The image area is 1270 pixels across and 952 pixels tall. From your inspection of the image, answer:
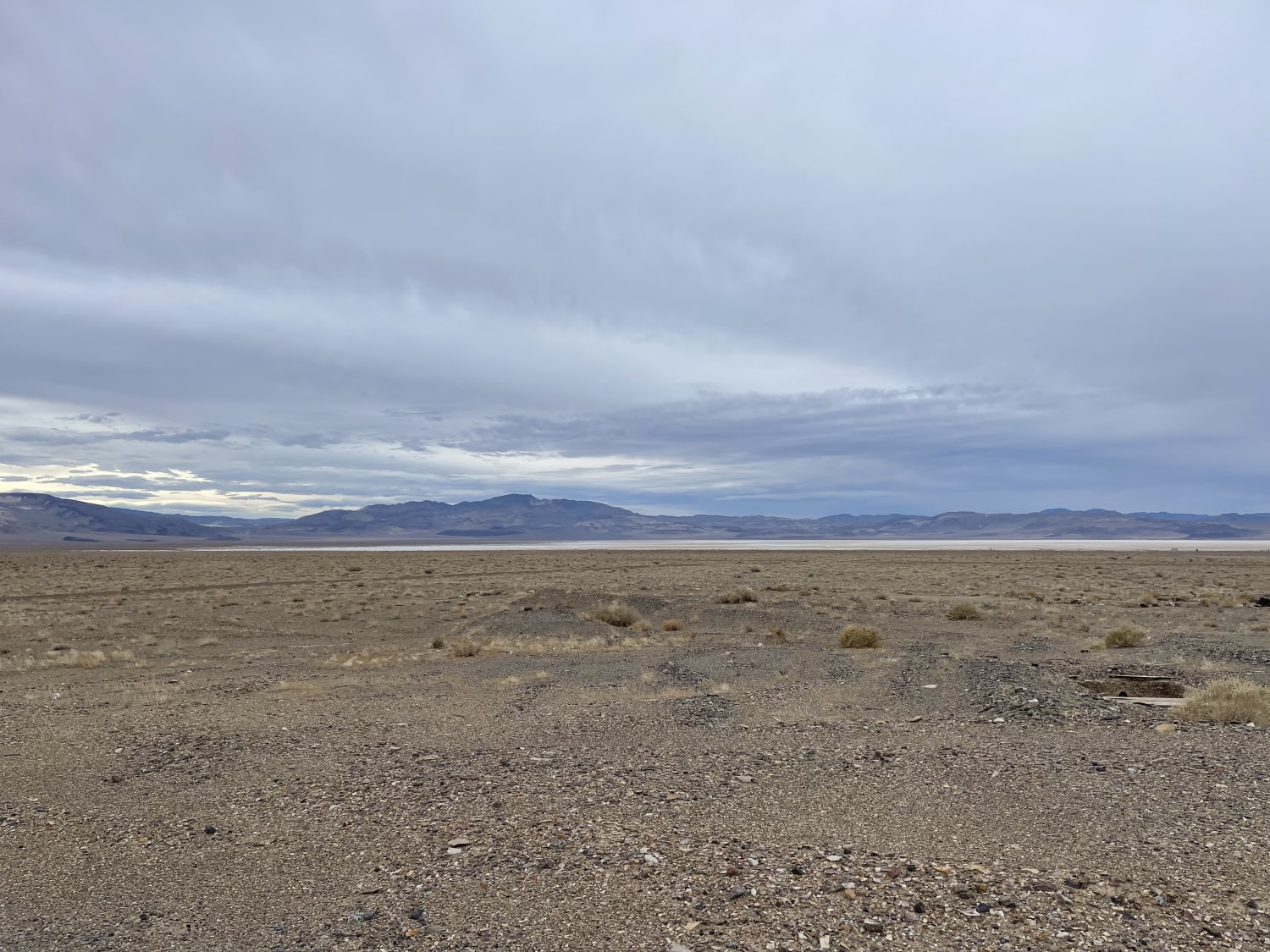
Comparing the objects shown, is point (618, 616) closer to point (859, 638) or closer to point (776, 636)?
point (776, 636)

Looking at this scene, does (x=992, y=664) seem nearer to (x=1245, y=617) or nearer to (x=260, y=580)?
(x=1245, y=617)

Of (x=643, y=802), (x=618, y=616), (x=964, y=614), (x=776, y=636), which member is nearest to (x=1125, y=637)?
(x=776, y=636)

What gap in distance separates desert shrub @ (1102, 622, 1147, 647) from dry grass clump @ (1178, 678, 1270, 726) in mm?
8568

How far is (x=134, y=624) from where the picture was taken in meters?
28.9

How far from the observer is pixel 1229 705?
1052cm

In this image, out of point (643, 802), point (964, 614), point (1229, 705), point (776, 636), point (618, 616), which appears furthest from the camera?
point (964, 614)

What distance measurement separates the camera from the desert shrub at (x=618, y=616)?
2620 cm

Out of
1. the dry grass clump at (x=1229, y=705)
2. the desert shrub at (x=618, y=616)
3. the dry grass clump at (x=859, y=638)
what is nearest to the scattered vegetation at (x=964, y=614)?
the dry grass clump at (x=859, y=638)

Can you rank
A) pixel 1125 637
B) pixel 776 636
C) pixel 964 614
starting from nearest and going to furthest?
pixel 1125 637 → pixel 776 636 → pixel 964 614

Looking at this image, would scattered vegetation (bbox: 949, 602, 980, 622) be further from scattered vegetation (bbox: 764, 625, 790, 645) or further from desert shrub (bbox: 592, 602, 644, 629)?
desert shrub (bbox: 592, 602, 644, 629)

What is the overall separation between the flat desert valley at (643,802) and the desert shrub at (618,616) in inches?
257

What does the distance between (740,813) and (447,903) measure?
2.77m

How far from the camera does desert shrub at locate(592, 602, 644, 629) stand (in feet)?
86.0

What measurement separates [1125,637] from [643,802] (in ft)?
52.5
